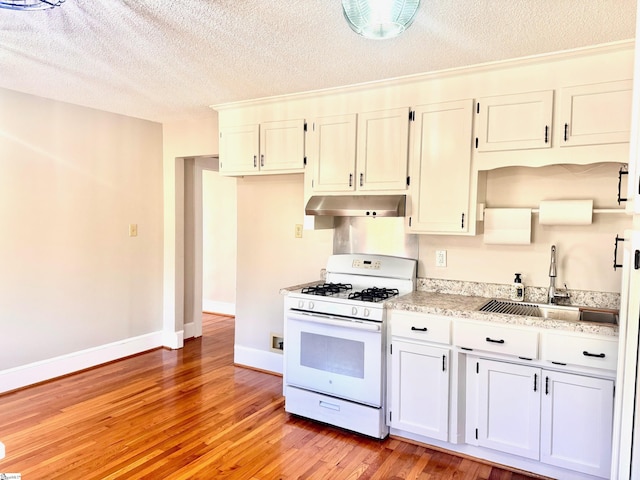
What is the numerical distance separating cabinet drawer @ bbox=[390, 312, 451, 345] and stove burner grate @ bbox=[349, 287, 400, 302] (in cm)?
19

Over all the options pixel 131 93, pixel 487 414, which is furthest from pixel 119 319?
pixel 487 414

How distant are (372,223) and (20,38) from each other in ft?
8.20

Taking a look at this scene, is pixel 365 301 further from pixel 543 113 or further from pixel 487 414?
→ pixel 543 113

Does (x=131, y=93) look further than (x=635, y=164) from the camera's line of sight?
Yes

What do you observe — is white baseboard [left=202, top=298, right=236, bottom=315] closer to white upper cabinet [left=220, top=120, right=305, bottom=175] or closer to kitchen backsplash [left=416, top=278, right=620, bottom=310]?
white upper cabinet [left=220, top=120, right=305, bottom=175]

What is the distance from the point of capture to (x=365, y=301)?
2.88m

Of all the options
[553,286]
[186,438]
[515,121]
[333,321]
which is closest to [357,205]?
[333,321]

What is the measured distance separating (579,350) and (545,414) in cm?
41

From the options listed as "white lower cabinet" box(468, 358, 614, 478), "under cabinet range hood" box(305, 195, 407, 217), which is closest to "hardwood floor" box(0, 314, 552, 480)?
"white lower cabinet" box(468, 358, 614, 478)

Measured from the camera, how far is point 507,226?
2885 millimetres

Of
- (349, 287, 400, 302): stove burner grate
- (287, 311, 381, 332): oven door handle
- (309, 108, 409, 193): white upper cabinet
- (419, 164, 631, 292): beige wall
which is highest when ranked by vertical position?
(309, 108, 409, 193): white upper cabinet

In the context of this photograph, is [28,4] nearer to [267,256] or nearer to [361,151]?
[361,151]

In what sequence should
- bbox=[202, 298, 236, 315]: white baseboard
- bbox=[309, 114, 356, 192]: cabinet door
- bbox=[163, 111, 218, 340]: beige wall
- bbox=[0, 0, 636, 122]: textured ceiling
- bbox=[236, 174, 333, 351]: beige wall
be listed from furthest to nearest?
bbox=[202, 298, 236, 315]: white baseboard
bbox=[163, 111, 218, 340]: beige wall
bbox=[236, 174, 333, 351]: beige wall
bbox=[309, 114, 356, 192]: cabinet door
bbox=[0, 0, 636, 122]: textured ceiling

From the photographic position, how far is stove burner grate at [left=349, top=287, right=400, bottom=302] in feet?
9.62
